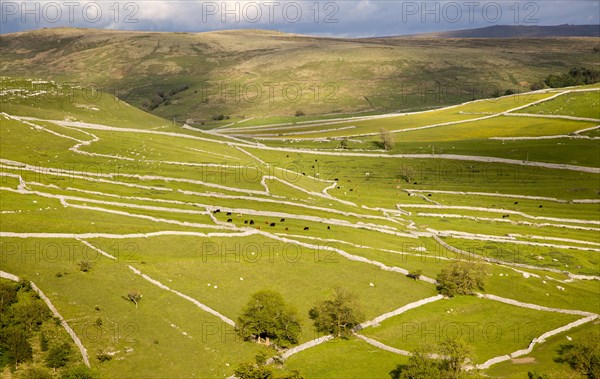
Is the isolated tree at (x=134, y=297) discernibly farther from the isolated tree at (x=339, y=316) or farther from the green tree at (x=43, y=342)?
the isolated tree at (x=339, y=316)

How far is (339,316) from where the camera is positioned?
181ft

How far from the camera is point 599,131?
161 metres

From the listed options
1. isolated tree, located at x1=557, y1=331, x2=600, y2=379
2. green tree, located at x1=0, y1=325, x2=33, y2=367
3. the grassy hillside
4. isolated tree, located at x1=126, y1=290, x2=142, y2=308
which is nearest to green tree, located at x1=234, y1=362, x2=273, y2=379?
the grassy hillside

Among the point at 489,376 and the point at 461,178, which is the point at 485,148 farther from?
the point at 489,376

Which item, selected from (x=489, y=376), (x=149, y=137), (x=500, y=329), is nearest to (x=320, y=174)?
(x=149, y=137)

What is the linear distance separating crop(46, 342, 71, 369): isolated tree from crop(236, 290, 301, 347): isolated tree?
51.2 feet

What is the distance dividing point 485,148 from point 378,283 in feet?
326

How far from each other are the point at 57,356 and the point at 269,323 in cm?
1860

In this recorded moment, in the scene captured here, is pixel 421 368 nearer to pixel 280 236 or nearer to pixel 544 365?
pixel 544 365

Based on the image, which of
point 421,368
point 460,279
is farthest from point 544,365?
point 421,368

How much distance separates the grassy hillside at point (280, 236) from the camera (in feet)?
174

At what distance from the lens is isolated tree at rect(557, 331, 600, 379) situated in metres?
51.8

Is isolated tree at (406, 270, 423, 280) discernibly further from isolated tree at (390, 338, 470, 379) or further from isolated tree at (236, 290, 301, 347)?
isolated tree at (236, 290, 301, 347)

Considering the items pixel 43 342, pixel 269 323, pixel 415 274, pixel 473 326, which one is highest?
pixel 43 342
